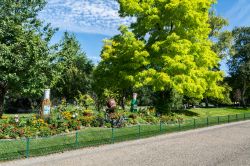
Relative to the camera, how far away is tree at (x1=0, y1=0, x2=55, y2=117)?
3027cm

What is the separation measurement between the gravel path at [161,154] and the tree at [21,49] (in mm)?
12799

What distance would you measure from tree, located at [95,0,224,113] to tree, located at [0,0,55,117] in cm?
880

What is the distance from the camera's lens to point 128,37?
36.8 m

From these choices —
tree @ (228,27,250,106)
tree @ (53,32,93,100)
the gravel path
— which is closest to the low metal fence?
the gravel path

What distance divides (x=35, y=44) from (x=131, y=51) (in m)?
9.39

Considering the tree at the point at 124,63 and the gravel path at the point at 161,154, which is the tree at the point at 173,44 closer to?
the tree at the point at 124,63

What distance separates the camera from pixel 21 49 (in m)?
31.8

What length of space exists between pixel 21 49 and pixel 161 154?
1792 cm

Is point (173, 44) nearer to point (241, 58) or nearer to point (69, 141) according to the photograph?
point (69, 141)

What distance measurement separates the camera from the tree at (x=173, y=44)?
3472 centimetres

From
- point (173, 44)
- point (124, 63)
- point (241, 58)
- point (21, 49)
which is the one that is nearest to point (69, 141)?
point (21, 49)

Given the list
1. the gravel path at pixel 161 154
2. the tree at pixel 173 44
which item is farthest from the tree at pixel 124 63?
the gravel path at pixel 161 154

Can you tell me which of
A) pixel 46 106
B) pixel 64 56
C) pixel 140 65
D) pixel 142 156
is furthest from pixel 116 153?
pixel 64 56

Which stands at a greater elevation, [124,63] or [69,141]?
[124,63]
